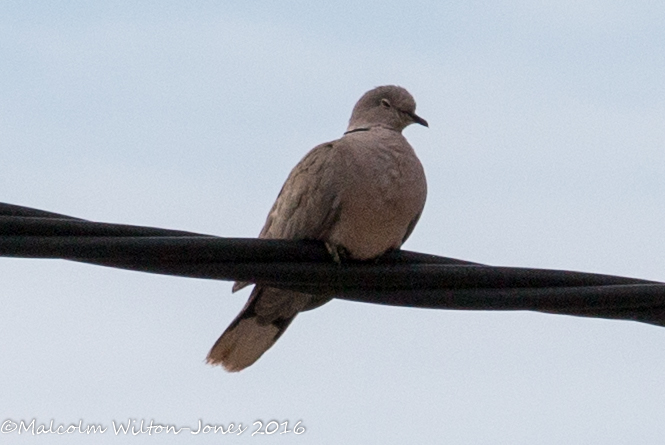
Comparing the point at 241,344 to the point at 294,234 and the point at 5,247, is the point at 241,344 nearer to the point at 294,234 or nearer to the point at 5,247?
the point at 294,234

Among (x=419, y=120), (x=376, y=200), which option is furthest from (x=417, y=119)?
(x=376, y=200)

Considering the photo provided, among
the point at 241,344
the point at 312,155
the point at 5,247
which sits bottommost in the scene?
the point at 5,247

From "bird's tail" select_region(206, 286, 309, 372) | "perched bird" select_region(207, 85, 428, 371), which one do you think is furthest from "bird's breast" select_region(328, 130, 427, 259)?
"bird's tail" select_region(206, 286, 309, 372)

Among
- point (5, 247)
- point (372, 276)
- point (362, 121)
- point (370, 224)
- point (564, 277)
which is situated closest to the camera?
point (5, 247)

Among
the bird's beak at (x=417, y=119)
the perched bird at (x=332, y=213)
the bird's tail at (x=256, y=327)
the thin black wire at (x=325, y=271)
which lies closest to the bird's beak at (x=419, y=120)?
the bird's beak at (x=417, y=119)

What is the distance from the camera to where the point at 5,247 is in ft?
10.3

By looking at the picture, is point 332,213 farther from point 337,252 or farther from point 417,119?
point 417,119

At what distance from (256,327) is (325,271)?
152 centimetres

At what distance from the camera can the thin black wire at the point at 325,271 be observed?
3209 mm

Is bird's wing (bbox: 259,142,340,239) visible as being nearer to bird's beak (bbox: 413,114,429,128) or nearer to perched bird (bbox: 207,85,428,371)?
perched bird (bbox: 207,85,428,371)

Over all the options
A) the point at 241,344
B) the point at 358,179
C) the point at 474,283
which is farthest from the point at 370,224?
the point at 474,283

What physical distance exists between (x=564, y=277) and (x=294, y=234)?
174cm

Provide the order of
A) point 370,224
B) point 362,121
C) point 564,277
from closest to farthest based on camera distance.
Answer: point 564,277 < point 370,224 < point 362,121

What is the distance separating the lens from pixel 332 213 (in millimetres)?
4895
